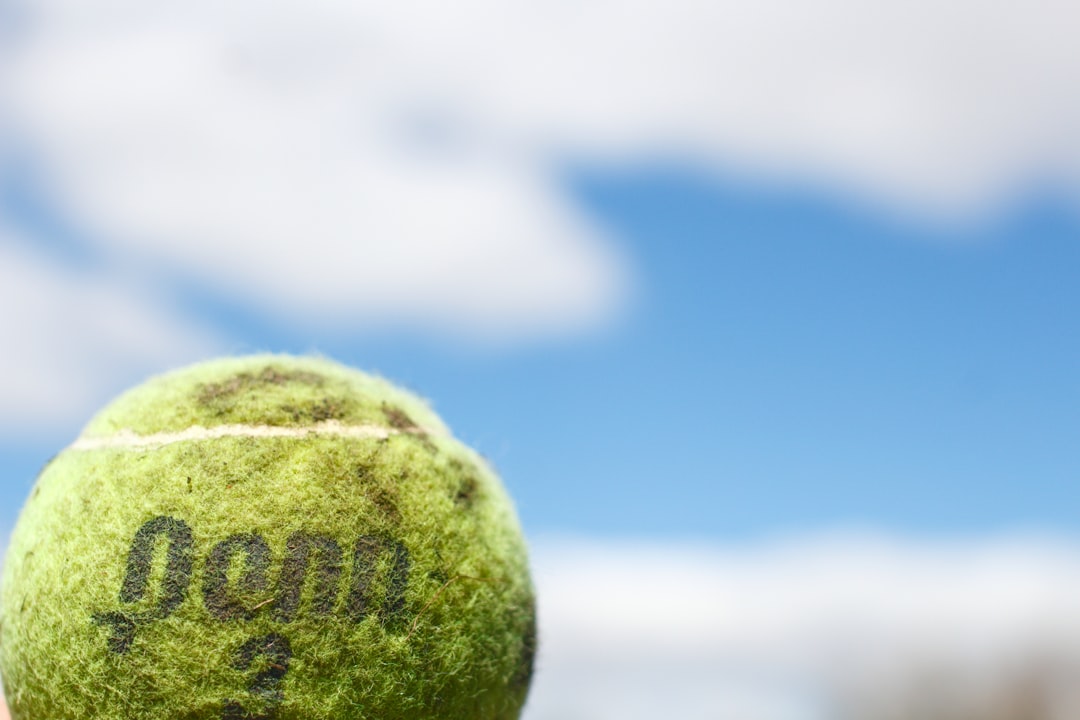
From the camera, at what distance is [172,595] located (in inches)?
108

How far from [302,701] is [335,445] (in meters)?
0.68

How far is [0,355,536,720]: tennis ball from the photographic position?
108 inches

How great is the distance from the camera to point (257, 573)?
275 centimetres

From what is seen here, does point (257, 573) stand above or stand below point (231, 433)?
below

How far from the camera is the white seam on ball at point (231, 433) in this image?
298cm

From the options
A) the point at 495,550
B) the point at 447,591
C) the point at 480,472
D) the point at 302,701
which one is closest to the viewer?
the point at 302,701

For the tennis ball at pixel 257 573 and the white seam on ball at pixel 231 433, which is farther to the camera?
the white seam on ball at pixel 231 433

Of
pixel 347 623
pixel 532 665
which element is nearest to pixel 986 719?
pixel 532 665

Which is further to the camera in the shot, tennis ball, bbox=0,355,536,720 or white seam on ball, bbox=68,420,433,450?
white seam on ball, bbox=68,420,433,450

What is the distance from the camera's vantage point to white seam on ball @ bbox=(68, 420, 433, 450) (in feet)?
9.79

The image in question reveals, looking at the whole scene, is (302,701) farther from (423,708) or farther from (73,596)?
Result: (73,596)

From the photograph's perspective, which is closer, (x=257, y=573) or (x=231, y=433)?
(x=257, y=573)

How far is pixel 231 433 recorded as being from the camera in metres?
2.98

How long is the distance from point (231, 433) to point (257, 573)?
0.44 m
